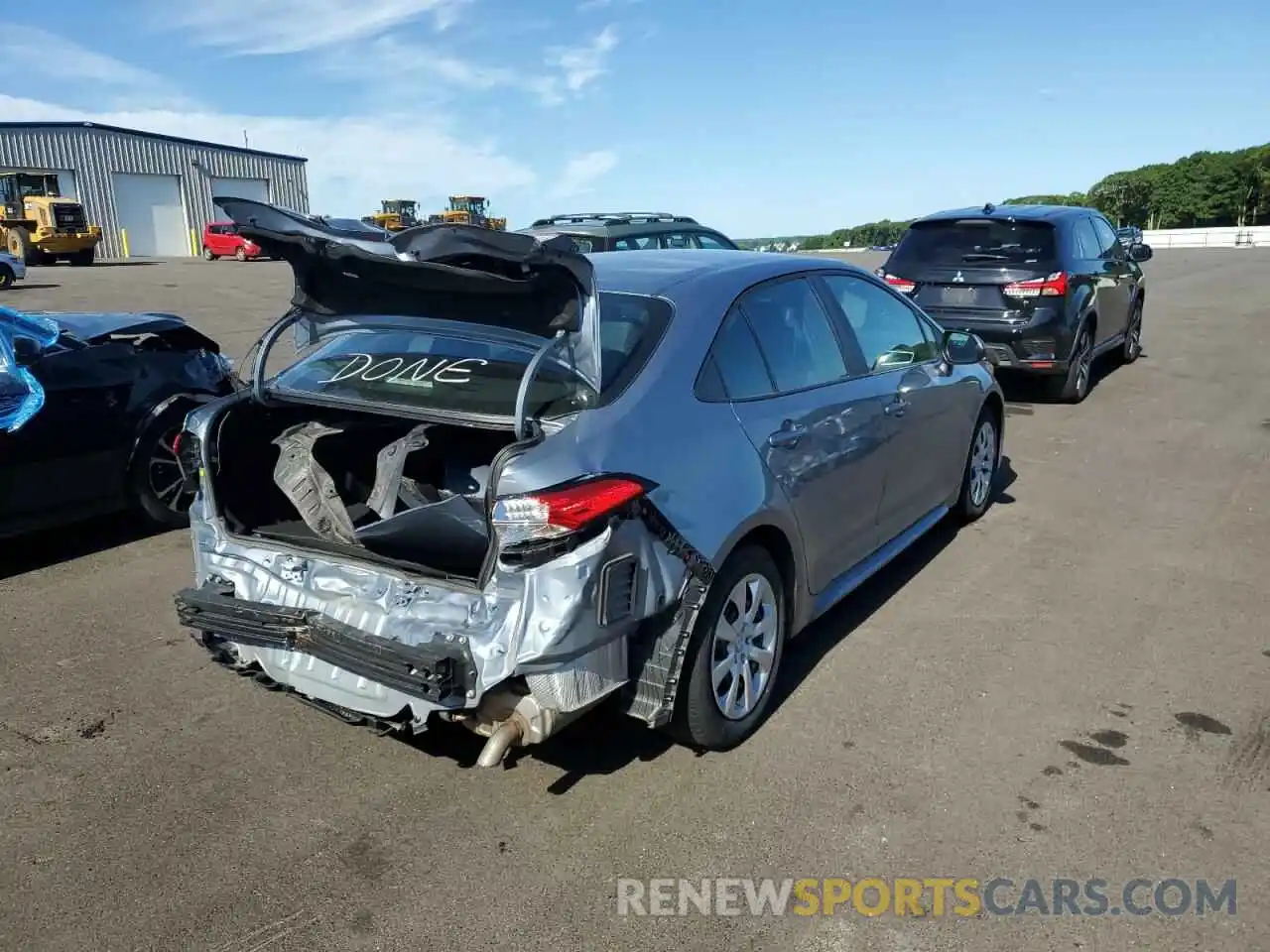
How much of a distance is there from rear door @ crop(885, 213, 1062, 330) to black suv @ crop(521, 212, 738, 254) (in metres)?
3.75

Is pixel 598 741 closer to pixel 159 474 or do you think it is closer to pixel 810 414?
pixel 810 414

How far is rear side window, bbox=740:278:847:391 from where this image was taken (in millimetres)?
3840

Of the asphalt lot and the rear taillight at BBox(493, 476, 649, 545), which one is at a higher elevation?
the rear taillight at BBox(493, 476, 649, 545)

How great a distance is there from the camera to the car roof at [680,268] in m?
3.75

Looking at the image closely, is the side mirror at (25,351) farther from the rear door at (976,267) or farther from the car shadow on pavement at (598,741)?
the rear door at (976,267)

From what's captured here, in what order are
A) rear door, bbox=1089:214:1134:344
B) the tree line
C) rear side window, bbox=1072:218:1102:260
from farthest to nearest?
1. the tree line
2. rear door, bbox=1089:214:1134:344
3. rear side window, bbox=1072:218:1102:260

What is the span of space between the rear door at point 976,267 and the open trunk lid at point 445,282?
6.77 metres

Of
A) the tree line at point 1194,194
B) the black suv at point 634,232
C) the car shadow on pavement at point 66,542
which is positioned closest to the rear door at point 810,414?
the car shadow on pavement at point 66,542

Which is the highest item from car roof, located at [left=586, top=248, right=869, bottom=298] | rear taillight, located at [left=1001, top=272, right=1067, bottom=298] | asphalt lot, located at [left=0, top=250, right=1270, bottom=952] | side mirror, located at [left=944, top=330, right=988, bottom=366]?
car roof, located at [left=586, top=248, right=869, bottom=298]

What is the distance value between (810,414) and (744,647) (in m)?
0.95

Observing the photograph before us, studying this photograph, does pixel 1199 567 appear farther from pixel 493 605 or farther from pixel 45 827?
pixel 45 827

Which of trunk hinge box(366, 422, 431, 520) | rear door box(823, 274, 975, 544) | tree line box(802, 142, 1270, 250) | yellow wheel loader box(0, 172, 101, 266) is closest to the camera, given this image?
trunk hinge box(366, 422, 431, 520)

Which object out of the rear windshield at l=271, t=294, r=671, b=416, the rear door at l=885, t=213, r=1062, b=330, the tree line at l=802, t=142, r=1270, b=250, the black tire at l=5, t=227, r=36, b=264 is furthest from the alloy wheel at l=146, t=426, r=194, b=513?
the tree line at l=802, t=142, r=1270, b=250

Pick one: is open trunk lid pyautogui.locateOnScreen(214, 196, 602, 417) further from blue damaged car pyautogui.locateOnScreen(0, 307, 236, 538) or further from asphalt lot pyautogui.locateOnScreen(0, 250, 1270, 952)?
blue damaged car pyautogui.locateOnScreen(0, 307, 236, 538)
